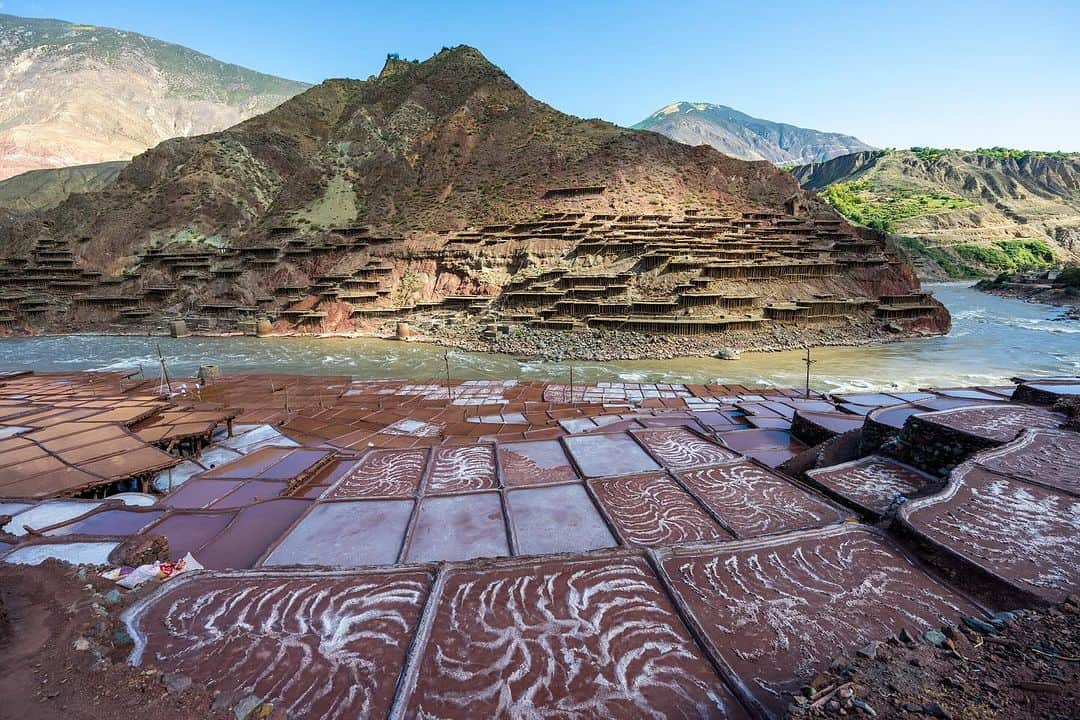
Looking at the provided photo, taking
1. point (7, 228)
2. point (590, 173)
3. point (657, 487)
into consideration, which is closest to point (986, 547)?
point (657, 487)

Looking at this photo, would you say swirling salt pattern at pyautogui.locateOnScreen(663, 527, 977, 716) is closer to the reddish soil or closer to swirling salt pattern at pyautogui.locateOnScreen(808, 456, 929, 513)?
swirling salt pattern at pyautogui.locateOnScreen(808, 456, 929, 513)

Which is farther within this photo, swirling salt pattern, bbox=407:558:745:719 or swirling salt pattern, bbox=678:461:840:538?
swirling salt pattern, bbox=678:461:840:538

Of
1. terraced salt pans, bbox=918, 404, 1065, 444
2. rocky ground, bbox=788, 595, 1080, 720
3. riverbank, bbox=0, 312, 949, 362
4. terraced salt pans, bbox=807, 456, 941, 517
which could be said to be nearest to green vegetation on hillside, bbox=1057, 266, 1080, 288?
riverbank, bbox=0, 312, 949, 362

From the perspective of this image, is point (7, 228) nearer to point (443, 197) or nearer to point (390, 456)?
point (443, 197)

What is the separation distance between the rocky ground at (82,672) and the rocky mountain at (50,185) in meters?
73.6

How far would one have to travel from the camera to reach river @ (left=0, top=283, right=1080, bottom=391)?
18.7m

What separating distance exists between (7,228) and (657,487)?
54966 mm

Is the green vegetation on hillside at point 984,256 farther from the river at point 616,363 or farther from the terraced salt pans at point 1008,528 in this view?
the terraced salt pans at point 1008,528

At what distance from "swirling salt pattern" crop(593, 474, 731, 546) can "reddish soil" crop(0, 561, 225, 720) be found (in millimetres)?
2938

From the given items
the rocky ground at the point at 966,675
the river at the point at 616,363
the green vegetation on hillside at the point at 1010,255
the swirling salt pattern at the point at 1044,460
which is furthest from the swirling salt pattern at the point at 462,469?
the green vegetation on hillside at the point at 1010,255

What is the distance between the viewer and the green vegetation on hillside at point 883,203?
68.2m

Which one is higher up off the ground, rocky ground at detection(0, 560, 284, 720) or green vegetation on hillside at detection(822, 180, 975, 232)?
green vegetation on hillside at detection(822, 180, 975, 232)

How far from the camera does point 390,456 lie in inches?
224

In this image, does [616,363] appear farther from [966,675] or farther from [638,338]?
[966,675]
